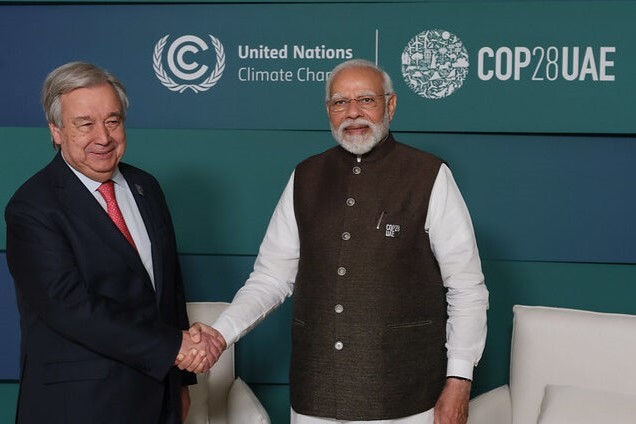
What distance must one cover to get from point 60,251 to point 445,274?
99cm

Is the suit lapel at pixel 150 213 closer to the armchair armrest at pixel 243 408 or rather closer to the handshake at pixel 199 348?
the handshake at pixel 199 348

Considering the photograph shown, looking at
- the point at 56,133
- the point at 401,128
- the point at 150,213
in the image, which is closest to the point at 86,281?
the point at 150,213

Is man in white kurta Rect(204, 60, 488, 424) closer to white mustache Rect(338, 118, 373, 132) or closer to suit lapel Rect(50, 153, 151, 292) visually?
white mustache Rect(338, 118, 373, 132)

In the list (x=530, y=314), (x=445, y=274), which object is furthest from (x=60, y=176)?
(x=530, y=314)

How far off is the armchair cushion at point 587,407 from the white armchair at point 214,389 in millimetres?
956

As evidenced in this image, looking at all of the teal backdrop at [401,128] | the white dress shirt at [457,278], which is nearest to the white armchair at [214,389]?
the teal backdrop at [401,128]

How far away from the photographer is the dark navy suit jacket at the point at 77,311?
95.5 inches

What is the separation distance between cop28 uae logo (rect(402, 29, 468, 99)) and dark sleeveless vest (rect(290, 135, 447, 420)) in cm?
98

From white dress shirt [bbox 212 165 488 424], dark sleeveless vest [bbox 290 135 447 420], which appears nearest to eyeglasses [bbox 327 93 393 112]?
dark sleeveless vest [bbox 290 135 447 420]

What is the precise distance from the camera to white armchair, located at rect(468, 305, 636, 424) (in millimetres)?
3045

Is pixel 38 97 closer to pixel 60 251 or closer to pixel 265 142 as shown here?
pixel 265 142

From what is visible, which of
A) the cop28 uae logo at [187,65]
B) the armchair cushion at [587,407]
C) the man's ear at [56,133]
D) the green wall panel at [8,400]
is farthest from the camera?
the green wall panel at [8,400]

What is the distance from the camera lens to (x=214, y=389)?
11.5ft

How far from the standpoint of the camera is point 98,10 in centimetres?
374
